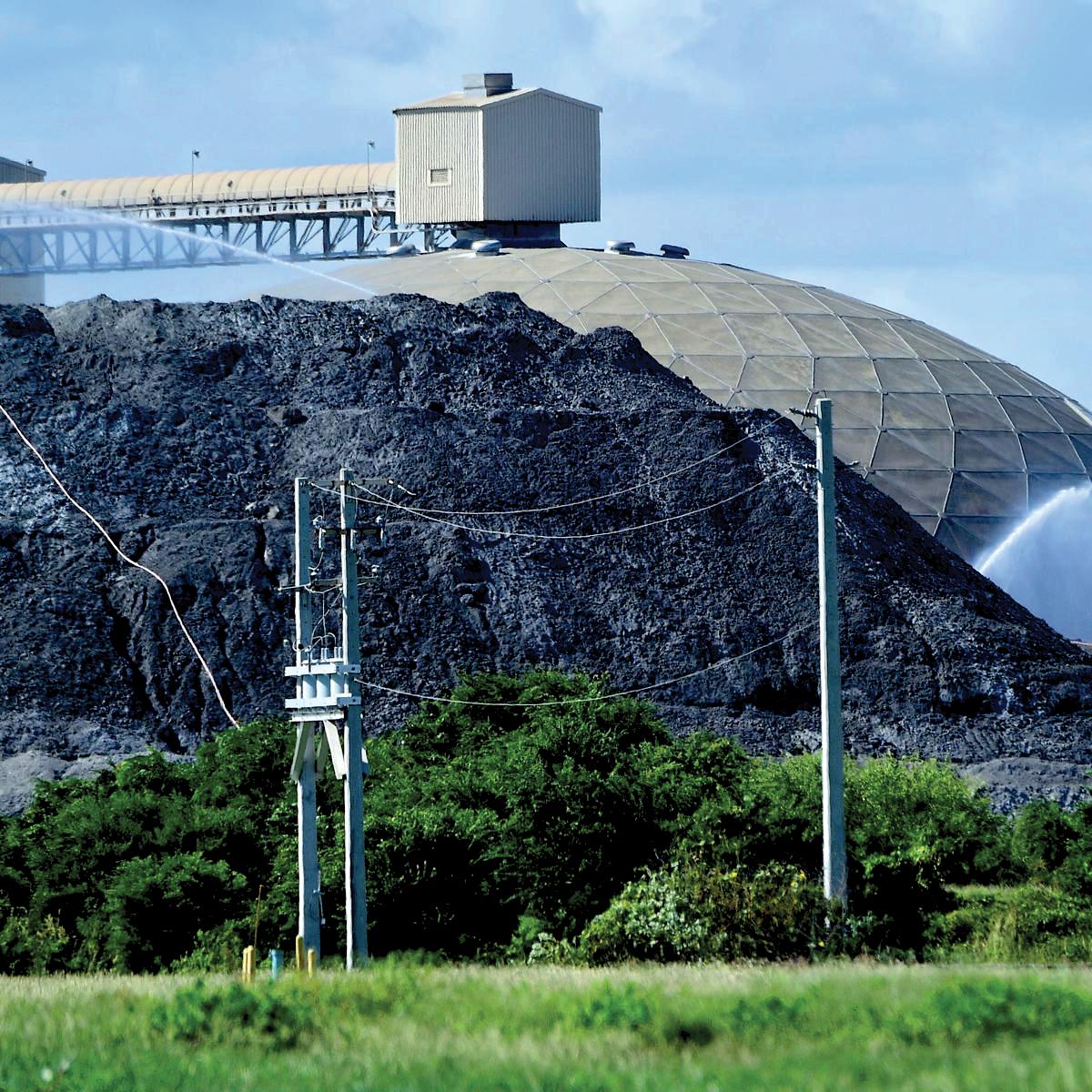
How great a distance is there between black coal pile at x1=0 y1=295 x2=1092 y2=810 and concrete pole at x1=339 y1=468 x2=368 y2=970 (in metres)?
17.1

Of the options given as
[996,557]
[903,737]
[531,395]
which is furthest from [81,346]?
[996,557]

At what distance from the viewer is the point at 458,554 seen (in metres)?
54.1

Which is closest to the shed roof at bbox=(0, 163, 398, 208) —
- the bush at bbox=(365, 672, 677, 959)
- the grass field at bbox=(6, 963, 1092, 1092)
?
the bush at bbox=(365, 672, 677, 959)

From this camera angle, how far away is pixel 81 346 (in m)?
62.8

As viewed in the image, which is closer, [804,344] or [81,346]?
[81,346]

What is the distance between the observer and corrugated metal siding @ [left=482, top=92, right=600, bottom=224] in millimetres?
78062

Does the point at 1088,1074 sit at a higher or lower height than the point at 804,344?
lower

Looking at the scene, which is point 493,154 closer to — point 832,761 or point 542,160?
point 542,160

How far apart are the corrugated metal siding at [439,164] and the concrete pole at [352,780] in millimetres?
49664

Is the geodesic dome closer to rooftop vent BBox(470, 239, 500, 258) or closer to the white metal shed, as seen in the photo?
rooftop vent BBox(470, 239, 500, 258)

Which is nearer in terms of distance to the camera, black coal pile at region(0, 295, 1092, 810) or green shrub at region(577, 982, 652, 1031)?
green shrub at region(577, 982, 652, 1031)

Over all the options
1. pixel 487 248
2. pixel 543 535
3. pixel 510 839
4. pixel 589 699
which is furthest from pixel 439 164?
pixel 510 839

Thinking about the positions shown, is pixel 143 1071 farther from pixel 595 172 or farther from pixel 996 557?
pixel 595 172

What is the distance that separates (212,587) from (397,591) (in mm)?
4537
